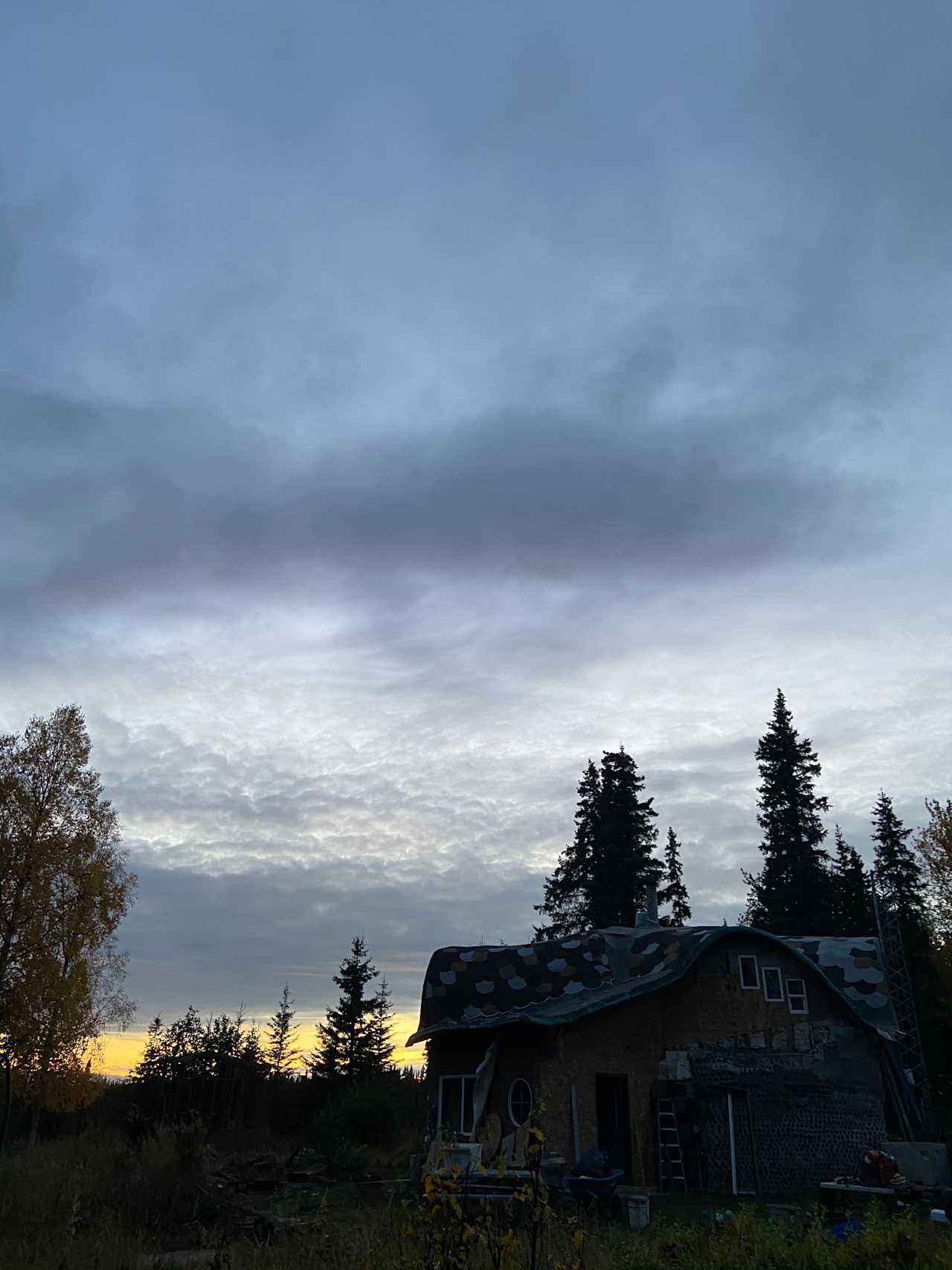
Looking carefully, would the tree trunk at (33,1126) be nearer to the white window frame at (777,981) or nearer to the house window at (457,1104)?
the house window at (457,1104)

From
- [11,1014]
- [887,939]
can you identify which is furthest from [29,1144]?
[887,939]

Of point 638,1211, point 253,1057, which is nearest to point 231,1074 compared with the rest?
point 253,1057

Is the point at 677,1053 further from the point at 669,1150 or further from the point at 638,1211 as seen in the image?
the point at 638,1211

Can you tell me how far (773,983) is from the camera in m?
24.0

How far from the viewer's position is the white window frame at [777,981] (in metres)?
23.7

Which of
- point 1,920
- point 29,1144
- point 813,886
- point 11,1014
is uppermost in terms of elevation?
point 813,886

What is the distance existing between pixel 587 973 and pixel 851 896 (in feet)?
88.0

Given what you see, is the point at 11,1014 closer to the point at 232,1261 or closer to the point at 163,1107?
the point at 163,1107

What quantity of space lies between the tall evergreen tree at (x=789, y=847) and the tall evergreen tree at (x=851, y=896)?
1.99 feet

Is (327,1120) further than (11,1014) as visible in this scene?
Yes

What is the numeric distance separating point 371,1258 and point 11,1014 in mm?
18633

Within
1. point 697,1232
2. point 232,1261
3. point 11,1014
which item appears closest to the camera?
point 232,1261

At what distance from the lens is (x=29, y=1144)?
2498 cm

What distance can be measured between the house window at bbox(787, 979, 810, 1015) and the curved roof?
557mm
